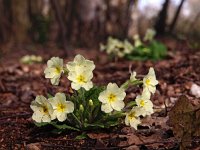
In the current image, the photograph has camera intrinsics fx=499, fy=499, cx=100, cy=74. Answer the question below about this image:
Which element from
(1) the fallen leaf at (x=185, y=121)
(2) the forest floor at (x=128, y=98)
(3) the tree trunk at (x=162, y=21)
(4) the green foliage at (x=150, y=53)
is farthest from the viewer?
(3) the tree trunk at (x=162, y=21)

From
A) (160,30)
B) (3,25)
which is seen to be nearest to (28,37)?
(3,25)

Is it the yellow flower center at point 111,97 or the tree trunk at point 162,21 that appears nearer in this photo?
the yellow flower center at point 111,97

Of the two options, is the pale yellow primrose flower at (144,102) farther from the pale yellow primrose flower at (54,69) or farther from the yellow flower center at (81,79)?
the pale yellow primrose flower at (54,69)

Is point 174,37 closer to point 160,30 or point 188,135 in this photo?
point 160,30

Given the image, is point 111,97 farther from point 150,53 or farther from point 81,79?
point 150,53

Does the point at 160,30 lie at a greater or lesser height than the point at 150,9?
lesser

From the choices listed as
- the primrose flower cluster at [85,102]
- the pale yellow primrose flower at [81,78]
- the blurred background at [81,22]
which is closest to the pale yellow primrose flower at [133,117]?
the primrose flower cluster at [85,102]
